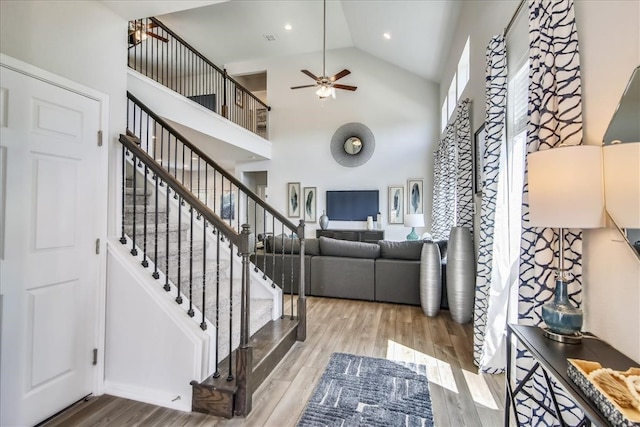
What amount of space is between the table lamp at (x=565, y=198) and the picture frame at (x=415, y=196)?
20.1ft

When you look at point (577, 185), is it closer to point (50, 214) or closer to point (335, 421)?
point (335, 421)

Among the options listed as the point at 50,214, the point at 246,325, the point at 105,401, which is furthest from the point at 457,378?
the point at 50,214

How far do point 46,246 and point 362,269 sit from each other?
3443 mm

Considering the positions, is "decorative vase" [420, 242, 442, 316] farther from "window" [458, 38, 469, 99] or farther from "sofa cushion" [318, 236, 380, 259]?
"window" [458, 38, 469, 99]

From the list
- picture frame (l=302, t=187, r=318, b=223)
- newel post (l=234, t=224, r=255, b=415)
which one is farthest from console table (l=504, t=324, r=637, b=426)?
picture frame (l=302, t=187, r=318, b=223)

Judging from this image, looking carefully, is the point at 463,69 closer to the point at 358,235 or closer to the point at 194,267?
the point at 358,235

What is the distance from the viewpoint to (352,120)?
778 centimetres

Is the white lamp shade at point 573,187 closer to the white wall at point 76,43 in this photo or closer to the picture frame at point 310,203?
the white wall at point 76,43

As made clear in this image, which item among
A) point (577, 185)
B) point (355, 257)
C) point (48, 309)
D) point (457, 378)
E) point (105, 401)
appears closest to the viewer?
point (577, 185)

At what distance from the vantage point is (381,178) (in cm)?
761

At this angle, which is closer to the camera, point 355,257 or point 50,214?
point 50,214

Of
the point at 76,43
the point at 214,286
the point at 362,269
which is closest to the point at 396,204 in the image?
the point at 362,269

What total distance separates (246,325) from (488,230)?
81.3 inches

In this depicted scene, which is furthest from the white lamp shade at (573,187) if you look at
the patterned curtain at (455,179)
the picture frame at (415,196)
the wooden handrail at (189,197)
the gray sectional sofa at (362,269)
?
the picture frame at (415,196)
